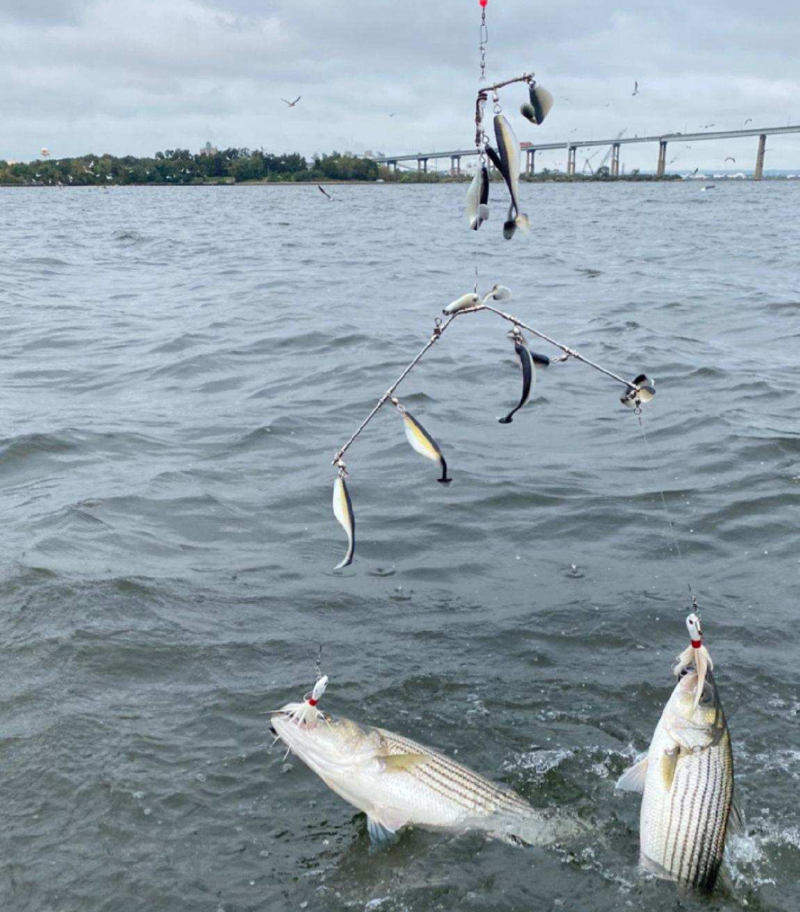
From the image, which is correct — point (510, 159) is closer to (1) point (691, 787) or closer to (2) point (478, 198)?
(2) point (478, 198)

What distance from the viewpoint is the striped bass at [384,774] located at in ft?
16.3

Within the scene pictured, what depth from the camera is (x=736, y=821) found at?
4984 millimetres

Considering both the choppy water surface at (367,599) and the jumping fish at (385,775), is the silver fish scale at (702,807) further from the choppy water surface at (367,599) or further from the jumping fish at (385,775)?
the jumping fish at (385,775)

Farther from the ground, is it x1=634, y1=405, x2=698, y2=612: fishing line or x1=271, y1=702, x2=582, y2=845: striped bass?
x1=271, y1=702, x2=582, y2=845: striped bass

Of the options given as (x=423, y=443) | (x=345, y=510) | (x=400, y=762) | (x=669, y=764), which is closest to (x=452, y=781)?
(x=400, y=762)

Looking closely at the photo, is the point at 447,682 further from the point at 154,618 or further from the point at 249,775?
the point at 154,618

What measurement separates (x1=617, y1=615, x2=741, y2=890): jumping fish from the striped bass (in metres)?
0.90

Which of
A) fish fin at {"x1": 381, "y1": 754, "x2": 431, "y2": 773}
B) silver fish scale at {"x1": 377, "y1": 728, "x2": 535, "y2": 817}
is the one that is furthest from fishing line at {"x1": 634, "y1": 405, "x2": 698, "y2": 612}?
fish fin at {"x1": 381, "y1": 754, "x2": 431, "y2": 773}

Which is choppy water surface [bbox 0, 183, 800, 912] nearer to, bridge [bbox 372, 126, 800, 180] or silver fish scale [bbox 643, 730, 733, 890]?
silver fish scale [bbox 643, 730, 733, 890]

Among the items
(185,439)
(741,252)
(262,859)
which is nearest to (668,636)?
(262,859)

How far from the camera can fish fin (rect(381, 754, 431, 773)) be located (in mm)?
4930

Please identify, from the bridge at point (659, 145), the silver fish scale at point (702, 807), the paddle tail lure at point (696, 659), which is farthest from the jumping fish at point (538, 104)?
the bridge at point (659, 145)

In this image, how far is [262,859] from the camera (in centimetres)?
504

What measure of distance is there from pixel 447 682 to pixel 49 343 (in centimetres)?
1362
